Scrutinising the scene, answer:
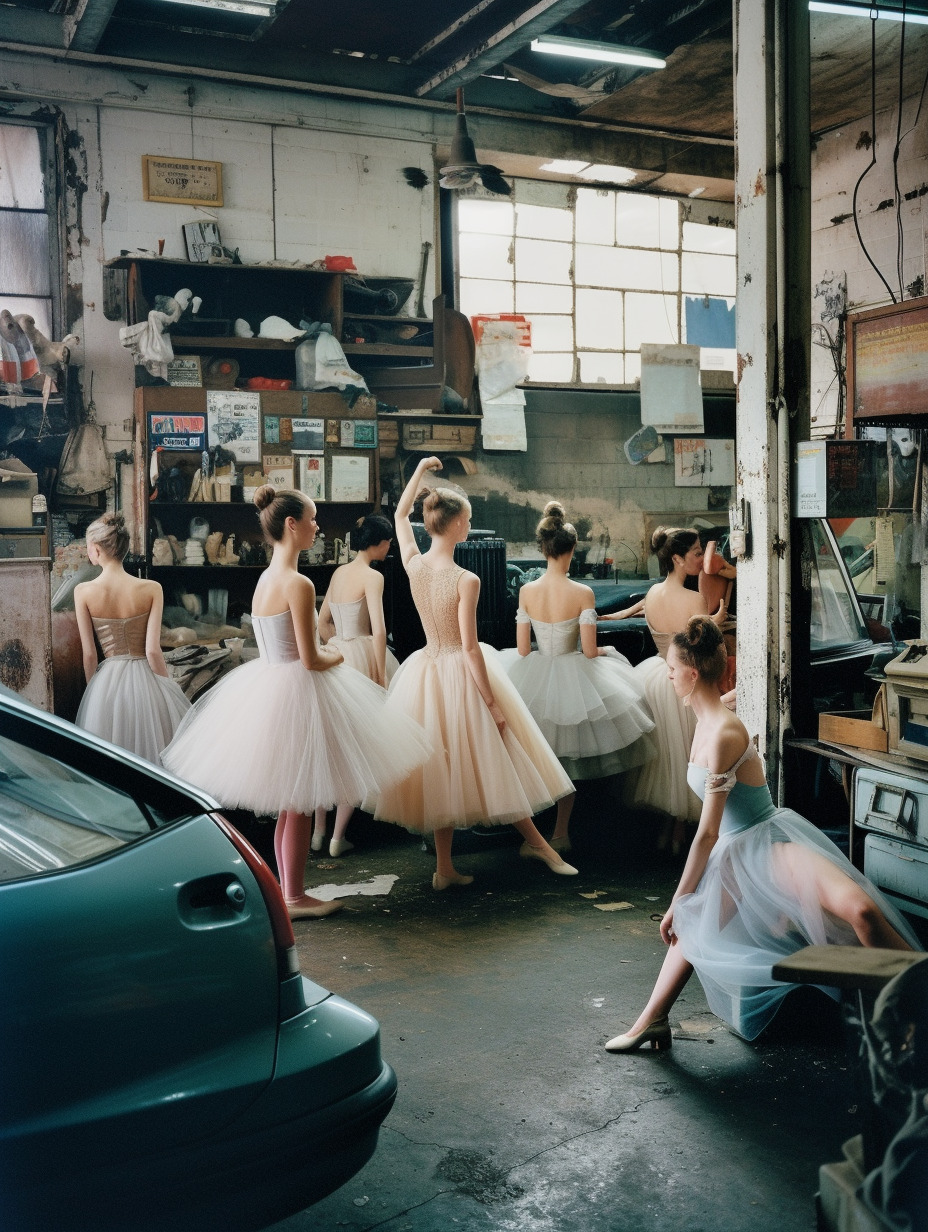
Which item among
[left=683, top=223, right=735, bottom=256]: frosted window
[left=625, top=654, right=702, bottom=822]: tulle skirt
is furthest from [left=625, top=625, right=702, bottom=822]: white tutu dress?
[left=683, top=223, right=735, bottom=256]: frosted window

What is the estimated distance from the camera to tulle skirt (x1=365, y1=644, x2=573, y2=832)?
15.6 ft

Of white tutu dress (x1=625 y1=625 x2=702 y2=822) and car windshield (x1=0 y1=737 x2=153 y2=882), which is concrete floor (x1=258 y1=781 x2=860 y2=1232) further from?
car windshield (x1=0 y1=737 x2=153 y2=882)

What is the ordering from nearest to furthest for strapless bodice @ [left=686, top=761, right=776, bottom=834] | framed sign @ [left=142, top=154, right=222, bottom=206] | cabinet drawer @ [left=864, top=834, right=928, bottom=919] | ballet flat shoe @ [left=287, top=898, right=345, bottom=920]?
strapless bodice @ [left=686, top=761, right=776, bottom=834] → cabinet drawer @ [left=864, top=834, right=928, bottom=919] → ballet flat shoe @ [left=287, top=898, right=345, bottom=920] → framed sign @ [left=142, top=154, right=222, bottom=206]

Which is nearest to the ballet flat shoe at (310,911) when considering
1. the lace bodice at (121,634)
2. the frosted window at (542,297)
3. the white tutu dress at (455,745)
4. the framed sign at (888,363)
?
the white tutu dress at (455,745)

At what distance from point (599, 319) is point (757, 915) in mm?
7577

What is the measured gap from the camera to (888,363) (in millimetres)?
4215

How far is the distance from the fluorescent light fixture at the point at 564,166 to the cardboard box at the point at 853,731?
21.9ft

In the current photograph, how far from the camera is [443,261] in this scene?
880 cm

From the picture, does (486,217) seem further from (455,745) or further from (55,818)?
(55,818)

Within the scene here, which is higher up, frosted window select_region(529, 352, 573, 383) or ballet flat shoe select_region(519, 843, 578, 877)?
frosted window select_region(529, 352, 573, 383)

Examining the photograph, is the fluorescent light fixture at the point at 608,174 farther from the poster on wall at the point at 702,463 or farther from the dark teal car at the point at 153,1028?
the dark teal car at the point at 153,1028

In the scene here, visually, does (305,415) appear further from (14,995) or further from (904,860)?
(14,995)

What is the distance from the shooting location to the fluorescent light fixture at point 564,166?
30.3 ft

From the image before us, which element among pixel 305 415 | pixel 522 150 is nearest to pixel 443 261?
pixel 522 150
